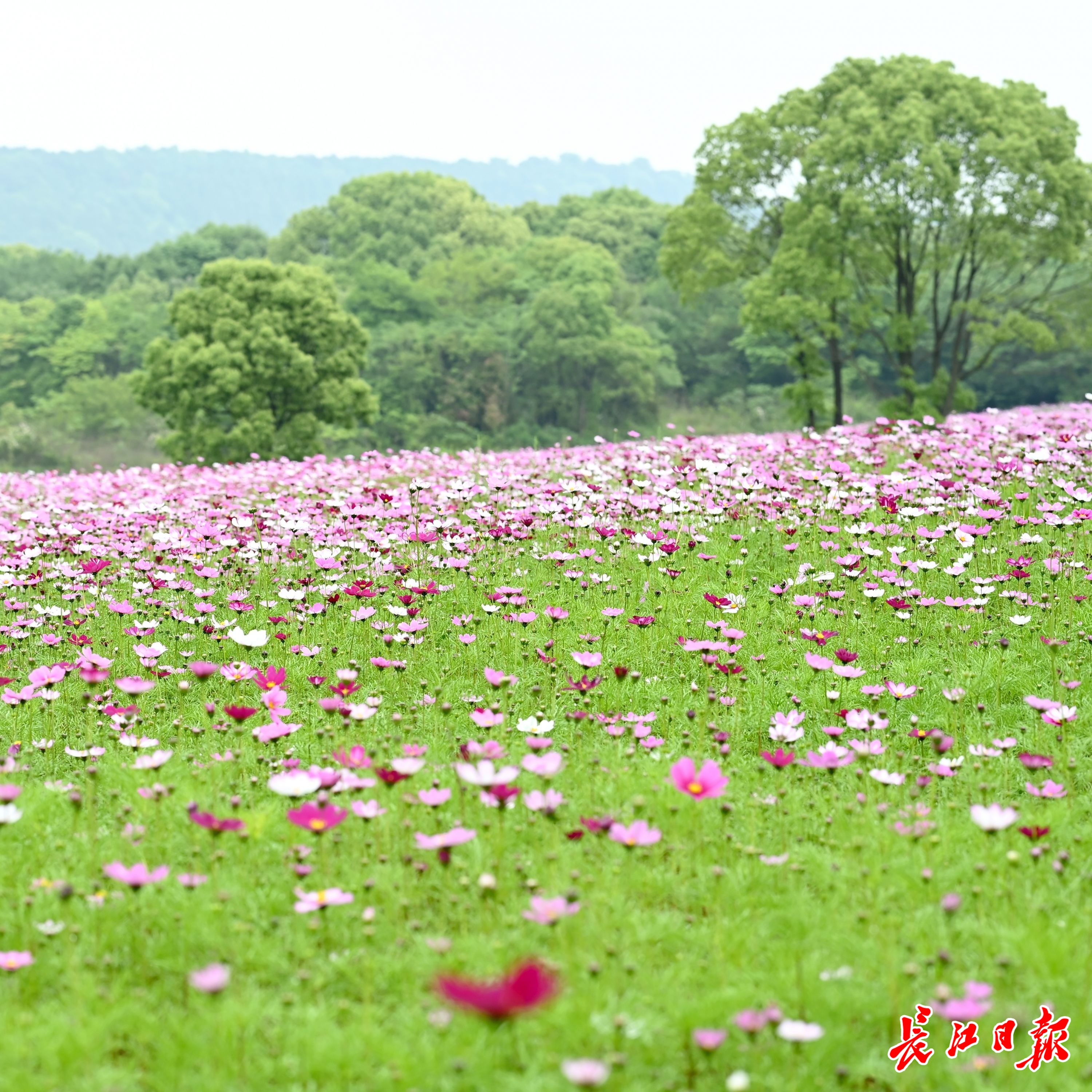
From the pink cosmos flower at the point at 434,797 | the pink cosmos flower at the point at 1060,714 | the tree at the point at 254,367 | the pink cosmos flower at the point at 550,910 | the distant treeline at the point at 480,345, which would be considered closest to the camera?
the pink cosmos flower at the point at 550,910

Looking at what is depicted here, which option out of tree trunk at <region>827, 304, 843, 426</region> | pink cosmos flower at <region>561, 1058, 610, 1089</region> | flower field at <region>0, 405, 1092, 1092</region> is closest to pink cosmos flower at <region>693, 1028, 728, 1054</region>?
flower field at <region>0, 405, 1092, 1092</region>

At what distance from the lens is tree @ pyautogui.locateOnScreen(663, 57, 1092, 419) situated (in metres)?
23.6

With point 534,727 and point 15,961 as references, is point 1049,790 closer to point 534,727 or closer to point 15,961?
point 534,727

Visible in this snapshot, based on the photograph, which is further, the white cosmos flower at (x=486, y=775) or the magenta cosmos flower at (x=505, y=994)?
the white cosmos flower at (x=486, y=775)

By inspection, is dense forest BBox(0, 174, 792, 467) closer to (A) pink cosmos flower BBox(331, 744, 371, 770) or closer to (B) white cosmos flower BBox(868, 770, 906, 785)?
(A) pink cosmos flower BBox(331, 744, 371, 770)

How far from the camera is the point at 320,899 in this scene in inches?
125

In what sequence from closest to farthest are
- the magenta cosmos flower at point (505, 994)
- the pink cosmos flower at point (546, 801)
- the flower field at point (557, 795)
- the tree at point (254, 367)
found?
the magenta cosmos flower at point (505, 994), the flower field at point (557, 795), the pink cosmos flower at point (546, 801), the tree at point (254, 367)

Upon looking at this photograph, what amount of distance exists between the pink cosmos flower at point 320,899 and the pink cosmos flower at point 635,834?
0.88 metres

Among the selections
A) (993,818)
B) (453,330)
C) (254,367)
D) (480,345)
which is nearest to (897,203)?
(254,367)

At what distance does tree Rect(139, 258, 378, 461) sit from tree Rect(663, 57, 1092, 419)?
11030mm

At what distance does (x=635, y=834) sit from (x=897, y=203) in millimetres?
24219

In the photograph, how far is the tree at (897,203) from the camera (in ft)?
77.3

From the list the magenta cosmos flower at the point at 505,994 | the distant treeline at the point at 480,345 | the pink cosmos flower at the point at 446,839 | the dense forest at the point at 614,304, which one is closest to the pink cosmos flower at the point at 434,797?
the pink cosmos flower at the point at 446,839

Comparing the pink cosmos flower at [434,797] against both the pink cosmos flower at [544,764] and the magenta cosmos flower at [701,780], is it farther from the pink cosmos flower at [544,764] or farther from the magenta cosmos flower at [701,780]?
the magenta cosmos flower at [701,780]
